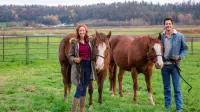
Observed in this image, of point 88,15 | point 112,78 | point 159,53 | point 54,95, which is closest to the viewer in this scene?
point 159,53

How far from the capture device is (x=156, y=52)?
5832 mm

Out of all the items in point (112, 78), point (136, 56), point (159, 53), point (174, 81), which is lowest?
point (112, 78)

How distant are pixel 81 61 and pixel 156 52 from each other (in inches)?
60.4

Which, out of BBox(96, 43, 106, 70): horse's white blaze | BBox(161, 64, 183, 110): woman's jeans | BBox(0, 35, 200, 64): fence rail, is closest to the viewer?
BBox(96, 43, 106, 70): horse's white blaze

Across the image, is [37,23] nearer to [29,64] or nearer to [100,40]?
[29,64]

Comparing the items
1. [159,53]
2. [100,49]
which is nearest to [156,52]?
[159,53]

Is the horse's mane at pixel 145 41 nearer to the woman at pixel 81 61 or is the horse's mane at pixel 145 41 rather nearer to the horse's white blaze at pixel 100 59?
the horse's white blaze at pixel 100 59

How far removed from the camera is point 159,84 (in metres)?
9.48

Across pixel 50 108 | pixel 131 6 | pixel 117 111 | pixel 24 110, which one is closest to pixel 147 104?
pixel 117 111

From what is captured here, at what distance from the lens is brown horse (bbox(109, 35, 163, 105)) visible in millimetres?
5929

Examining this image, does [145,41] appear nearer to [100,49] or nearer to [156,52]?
[156,52]

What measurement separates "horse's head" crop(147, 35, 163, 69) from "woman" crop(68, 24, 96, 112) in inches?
51.1

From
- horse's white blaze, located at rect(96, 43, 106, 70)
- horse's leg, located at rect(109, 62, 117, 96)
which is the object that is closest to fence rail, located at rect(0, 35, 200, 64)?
horse's leg, located at rect(109, 62, 117, 96)

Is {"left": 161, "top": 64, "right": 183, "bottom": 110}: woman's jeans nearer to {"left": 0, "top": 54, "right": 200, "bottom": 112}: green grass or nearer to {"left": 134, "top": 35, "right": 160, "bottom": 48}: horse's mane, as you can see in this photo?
Result: {"left": 0, "top": 54, "right": 200, "bottom": 112}: green grass
